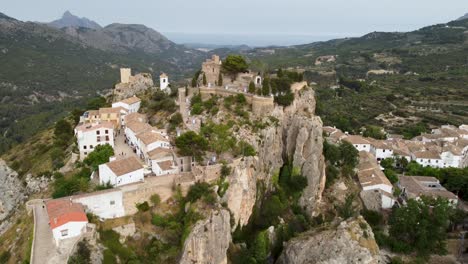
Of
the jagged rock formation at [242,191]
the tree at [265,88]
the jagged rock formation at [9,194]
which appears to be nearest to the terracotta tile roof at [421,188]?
the jagged rock formation at [242,191]

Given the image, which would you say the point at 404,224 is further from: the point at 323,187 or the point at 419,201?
the point at 323,187

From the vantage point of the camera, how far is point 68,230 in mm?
A: 30016

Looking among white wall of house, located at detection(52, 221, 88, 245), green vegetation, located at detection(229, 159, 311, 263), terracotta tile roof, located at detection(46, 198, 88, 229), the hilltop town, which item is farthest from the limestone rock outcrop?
green vegetation, located at detection(229, 159, 311, 263)

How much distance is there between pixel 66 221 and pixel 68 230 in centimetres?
87

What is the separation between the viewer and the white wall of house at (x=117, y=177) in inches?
1428

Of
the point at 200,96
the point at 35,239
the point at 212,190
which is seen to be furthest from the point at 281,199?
the point at 35,239

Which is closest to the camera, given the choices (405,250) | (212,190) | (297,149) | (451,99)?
(212,190)

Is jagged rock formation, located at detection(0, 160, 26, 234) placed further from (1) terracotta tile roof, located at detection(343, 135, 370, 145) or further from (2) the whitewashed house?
(1) terracotta tile roof, located at detection(343, 135, 370, 145)

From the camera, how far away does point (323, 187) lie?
2035 inches

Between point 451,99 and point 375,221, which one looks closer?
point 375,221

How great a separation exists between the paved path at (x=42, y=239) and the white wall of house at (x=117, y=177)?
6283 mm

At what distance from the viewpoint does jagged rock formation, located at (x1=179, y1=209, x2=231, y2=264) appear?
33.2m

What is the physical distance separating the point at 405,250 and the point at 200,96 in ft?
111

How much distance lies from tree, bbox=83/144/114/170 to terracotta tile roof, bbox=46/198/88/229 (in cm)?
895
